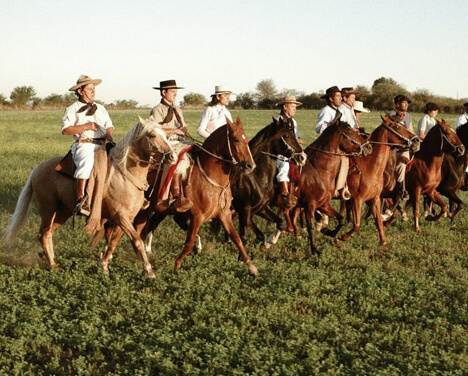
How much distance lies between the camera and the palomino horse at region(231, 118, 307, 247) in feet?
33.8

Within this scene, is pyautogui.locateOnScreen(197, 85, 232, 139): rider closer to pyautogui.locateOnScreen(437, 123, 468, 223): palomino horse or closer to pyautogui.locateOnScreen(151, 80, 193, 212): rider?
pyautogui.locateOnScreen(151, 80, 193, 212): rider

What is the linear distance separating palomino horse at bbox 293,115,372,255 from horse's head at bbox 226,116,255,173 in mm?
2606

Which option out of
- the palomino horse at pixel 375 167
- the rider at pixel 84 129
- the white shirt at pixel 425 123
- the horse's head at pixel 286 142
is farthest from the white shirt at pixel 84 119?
the white shirt at pixel 425 123

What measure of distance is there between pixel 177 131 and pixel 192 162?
1.83 feet

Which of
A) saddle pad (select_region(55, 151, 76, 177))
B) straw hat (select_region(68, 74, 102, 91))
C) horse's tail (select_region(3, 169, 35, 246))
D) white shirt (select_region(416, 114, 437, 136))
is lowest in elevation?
horse's tail (select_region(3, 169, 35, 246))

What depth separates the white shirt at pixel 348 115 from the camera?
12523 millimetres

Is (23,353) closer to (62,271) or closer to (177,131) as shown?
(62,271)

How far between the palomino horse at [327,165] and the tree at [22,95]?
3279 inches

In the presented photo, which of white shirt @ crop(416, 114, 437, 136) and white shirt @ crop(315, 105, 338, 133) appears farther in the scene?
white shirt @ crop(416, 114, 437, 136)

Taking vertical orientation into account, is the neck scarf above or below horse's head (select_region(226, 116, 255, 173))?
above

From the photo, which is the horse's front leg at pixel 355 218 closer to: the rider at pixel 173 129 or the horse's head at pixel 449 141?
the horse's head at pixel 449 141

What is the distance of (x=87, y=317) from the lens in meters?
7.05

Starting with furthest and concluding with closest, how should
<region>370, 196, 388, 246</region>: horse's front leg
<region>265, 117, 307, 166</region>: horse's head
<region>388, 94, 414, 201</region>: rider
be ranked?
1. <region>388, 94, 414, 201</region>: rider
2. <region>370, 196, 388, 246</region>: horse's front leg
3. <region>265, 117, 307, 166</region>: horse's head

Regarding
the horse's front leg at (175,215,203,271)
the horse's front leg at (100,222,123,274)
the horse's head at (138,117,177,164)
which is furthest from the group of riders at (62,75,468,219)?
the horse's front leg at (100,222,123,274)
